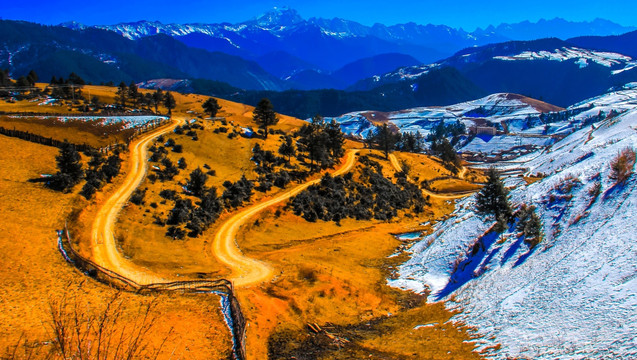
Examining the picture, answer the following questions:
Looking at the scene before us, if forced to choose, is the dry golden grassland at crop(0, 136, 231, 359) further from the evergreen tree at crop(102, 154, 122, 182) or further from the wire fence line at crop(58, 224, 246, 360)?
the evergreen tree at crop(102, 154, 122, 182)

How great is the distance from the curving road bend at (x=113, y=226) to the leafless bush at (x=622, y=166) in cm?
4340

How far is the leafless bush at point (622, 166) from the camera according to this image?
34.4 metres

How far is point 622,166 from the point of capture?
1412 inches

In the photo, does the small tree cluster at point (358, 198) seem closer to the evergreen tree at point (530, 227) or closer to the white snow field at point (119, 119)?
the evergreen tree at point (530, 227)

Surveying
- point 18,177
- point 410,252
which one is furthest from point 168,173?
point 410,252

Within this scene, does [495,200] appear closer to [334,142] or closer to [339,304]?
[339,304]

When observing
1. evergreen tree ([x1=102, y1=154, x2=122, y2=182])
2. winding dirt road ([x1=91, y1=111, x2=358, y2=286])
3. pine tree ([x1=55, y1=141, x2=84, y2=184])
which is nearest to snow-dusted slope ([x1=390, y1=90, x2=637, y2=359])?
winding dirt road ([x1=91, y1=111, x2=358, y2=286])

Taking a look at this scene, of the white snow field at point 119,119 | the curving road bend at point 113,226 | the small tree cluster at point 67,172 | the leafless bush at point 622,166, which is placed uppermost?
the white snow field at point 119,119

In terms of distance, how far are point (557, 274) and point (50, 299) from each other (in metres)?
36.2

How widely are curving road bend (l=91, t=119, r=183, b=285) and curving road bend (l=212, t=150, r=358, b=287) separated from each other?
777 cm

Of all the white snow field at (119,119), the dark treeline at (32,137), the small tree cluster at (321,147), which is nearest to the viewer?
the dark treeline at (32,137)

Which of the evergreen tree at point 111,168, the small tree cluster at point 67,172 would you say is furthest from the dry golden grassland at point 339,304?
the small tree cluster at point 67,172

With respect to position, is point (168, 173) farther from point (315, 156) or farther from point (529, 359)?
point (529, 359)

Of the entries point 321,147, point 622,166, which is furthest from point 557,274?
point 321,147
